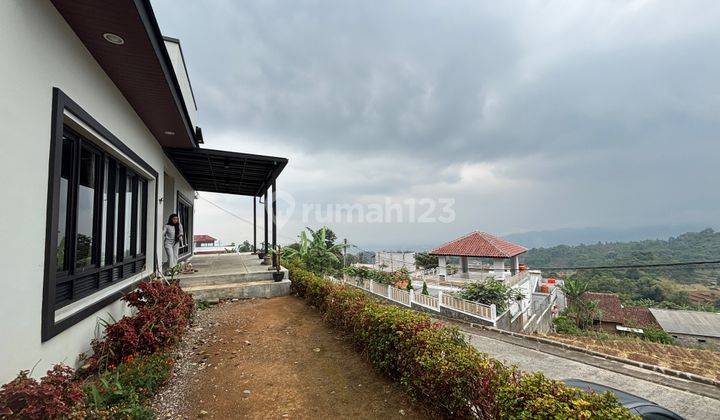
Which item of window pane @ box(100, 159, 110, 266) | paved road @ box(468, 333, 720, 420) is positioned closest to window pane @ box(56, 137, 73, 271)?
window pane @ box(100, 159, 110, 266)

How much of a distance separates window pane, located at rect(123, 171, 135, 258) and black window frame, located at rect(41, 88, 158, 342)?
165mm

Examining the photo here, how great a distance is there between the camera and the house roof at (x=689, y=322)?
2408 centimetres

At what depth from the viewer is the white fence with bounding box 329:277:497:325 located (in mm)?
14289

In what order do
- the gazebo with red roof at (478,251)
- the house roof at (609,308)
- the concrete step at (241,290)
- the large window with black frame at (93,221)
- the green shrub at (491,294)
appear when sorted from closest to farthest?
the large window with black frame at (93,221) < the concrete step at (241,290) < the green shrub at (491,294) < the gazebo with red roof at (478,251) < the house roof at (609,308)

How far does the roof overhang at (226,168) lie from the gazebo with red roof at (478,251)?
61.4 feet

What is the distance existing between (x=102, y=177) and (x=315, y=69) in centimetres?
969

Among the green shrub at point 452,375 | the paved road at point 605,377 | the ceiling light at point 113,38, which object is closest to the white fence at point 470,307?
the paved road at point 605,377

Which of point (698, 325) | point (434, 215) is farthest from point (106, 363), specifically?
point (698, 325)

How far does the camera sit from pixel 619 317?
2775cm

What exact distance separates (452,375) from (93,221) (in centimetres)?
559

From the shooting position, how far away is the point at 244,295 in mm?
8109

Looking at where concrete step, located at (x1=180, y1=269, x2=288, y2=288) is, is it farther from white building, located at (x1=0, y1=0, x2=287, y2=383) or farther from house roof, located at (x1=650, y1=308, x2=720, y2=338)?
house roof, located at (x1=650, y1=308, x2=720, y2=338)

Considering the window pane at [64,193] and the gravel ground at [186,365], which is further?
the window pane at [64,193]

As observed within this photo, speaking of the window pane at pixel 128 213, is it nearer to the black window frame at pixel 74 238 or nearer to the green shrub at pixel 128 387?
the black window frame at pixel 74 238
